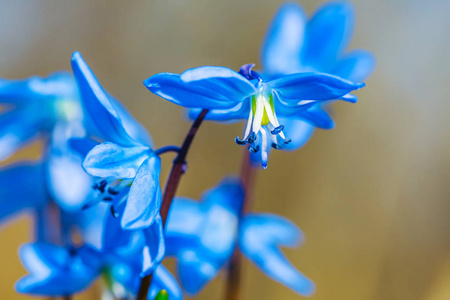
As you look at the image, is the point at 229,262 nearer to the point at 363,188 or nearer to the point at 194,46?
the point at 363,188

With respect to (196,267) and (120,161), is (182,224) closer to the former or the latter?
(196,267)

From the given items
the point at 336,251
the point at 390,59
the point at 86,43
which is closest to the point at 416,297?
the point at 336,251

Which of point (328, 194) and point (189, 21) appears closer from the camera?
point (328, 194)

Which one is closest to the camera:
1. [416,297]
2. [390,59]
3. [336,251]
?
[416,297]

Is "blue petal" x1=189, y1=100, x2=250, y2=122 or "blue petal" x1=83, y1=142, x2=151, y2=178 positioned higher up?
"blue petal" x1=189, y1=100, x2=250, y2=122

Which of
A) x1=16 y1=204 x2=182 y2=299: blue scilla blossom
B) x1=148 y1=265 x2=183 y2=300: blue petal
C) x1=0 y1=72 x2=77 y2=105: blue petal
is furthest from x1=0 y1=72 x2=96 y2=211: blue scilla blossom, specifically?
x1=148 y1=265 x2=183 y2=300: blue petal

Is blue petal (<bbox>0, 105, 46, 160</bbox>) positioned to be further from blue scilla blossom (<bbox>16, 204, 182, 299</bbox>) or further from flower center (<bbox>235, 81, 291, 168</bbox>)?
flower center (<bbox>235, 81, 291, 168</bbox>)

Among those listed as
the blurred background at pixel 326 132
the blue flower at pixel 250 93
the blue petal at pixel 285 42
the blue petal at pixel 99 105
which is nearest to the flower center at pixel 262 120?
the blue flower at pixel 250 93

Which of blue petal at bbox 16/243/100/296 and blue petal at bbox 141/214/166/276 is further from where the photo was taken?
blue petal at bbox 16/243/100/296
